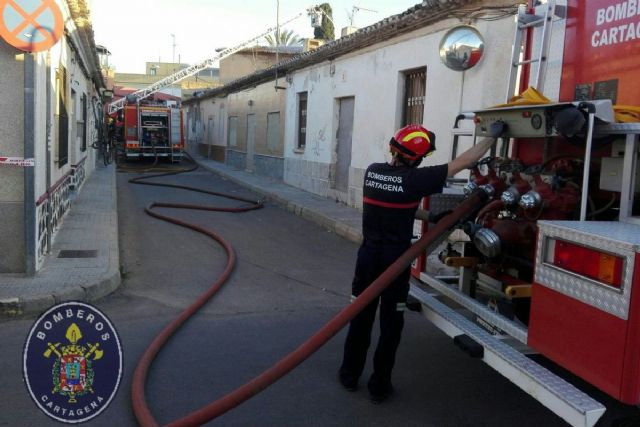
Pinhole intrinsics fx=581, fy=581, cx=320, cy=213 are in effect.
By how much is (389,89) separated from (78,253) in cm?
692

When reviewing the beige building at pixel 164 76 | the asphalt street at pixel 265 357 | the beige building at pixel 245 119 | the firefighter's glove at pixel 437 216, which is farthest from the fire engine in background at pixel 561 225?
the beige building at pixel 164 76

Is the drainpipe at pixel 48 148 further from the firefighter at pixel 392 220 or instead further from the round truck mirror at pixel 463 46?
the round truck mirror at pixel 463 46

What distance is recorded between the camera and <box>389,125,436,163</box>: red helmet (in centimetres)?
387

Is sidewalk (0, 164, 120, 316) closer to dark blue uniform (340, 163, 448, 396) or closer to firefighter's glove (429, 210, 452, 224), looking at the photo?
dark blue uniform (340, 163, 448, 396)

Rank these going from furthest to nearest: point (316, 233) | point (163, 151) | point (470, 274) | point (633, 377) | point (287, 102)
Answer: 1. point (163, 151)
2. point (287, 102)
3. point (316, 233)
4. point (470, 274)
5. point (633, 377)

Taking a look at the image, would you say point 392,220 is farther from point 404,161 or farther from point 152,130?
point 152,130

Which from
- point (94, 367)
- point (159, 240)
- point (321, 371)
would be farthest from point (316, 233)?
point (94, 367)

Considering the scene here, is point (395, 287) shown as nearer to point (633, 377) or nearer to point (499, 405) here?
point (499, 405)

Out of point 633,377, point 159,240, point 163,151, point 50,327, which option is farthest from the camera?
point 163,151

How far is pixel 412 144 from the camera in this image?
3863 mm

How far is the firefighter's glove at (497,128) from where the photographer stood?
3.85 meters

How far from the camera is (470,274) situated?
4.32 meters

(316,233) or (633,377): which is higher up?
(633,377)

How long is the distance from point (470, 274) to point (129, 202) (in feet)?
37.5
